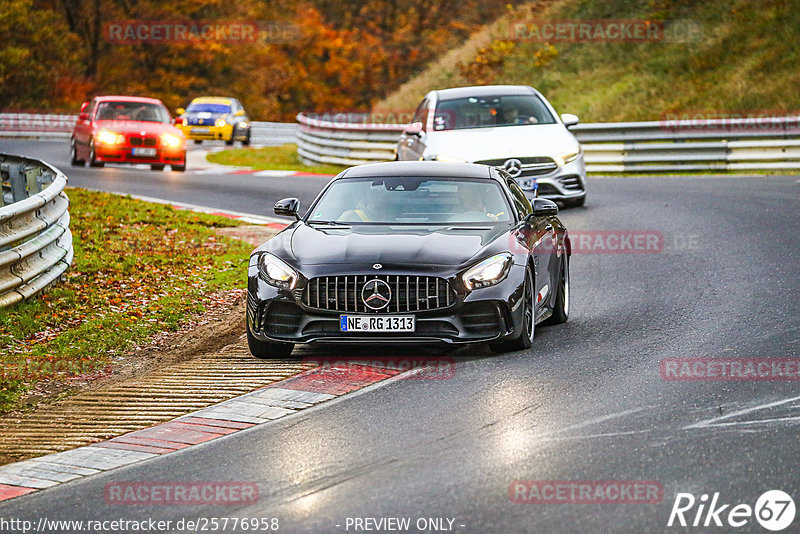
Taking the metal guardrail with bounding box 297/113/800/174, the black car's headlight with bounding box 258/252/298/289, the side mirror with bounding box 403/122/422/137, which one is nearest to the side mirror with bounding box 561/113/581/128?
the side mirror with bounding box 403/122/422/137

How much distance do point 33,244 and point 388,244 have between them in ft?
12.3

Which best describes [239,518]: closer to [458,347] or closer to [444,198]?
[458,347]

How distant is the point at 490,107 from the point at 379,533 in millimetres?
14710

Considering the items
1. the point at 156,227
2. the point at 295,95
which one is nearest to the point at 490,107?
the point at 156,227

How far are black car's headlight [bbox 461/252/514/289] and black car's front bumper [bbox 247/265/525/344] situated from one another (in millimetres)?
44

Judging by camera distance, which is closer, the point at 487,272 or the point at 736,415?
the point at 736,415

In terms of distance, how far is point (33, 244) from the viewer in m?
11.7

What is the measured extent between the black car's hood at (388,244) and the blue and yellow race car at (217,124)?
3526 centimetres

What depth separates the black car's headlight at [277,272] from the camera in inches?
373

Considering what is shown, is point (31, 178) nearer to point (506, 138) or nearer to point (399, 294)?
point (506, 138)

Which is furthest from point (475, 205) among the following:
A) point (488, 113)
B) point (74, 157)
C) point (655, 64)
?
point (655, 64)

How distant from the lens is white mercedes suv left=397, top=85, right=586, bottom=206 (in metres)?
18.4

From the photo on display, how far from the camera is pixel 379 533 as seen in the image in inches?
221

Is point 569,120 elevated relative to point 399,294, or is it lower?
lower
